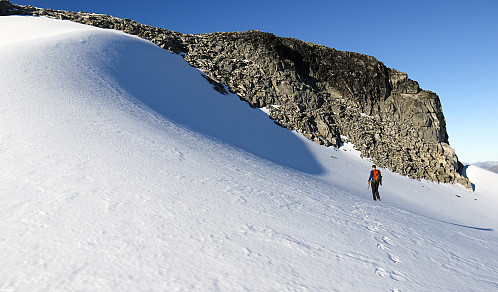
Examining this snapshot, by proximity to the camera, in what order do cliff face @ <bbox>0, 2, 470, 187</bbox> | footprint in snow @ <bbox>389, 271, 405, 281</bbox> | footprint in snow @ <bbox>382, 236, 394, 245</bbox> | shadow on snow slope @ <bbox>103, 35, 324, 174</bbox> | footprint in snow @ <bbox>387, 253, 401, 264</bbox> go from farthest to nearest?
cliff face @ <bbox>0, 2, 470, 187</bbox> → shadow on snow slope @ <bbox>103, 35, 324, 174</bbox> → footprint in snow @ <bbox>382, 236, 394, 245</bbox> → footprint in snow @ <bbox>387, 253, 401, 264</bbox> → footprint in snow @ <bbox>389, 271, 405, 281</bbox>

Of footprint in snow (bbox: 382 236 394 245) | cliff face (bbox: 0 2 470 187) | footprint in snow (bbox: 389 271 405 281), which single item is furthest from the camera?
cliff face (bbox: 0 2 470 187)

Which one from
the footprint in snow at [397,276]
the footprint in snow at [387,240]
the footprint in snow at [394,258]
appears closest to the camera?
the footprint in snow at [397,276]

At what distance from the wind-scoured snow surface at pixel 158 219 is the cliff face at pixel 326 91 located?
1571 cm

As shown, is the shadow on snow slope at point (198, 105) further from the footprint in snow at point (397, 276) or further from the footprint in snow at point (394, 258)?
the footprint in snow at point (397, 276)

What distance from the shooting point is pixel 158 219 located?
16.5ft

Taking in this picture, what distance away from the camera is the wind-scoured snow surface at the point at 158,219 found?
3648 mm

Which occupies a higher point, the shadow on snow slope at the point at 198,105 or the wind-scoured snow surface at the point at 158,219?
the shadow on snow slope at the point at 198,105

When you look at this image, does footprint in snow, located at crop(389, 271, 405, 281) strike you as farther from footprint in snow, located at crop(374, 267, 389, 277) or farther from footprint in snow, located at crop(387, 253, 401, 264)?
footprint in snow, located at crop(387, 253, 401, 264)

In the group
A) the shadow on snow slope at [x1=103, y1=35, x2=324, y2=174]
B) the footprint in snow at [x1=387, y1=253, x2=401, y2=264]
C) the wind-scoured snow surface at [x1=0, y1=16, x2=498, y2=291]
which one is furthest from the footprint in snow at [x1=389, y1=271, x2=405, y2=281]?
the shadow on snow slope at [x1=103, y1=35, x2=324, y2=174]

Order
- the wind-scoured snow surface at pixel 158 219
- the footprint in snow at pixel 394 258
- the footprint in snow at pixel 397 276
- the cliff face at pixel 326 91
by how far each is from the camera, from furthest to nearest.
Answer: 1. the cliff face at pixel 326 91
2. the footprint in snow at pixel 394 258
3. the footprint in snow at pixel 397 276
4. the wind-scoured snow surface at pixel 158 219

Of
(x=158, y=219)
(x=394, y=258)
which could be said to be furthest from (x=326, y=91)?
(x=158, y=219)

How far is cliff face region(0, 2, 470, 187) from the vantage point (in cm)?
2791

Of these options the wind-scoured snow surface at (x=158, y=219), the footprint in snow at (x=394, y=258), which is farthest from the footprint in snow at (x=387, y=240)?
the footprint in snow at (x=394, y=258)

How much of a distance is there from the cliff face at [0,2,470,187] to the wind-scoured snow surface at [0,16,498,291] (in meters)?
15.7
